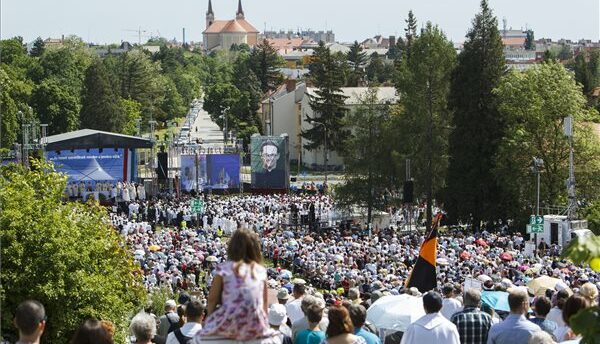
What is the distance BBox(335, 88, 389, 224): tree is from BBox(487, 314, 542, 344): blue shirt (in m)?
45.5

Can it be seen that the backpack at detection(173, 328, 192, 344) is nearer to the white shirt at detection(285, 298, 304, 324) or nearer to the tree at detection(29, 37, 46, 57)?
the white shirt at detection(285, 298, 304, 324)

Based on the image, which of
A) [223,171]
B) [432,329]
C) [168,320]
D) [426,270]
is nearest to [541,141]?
[223,171]

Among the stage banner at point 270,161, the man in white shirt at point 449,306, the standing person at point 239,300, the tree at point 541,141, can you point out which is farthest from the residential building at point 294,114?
the standing person at point 239,300

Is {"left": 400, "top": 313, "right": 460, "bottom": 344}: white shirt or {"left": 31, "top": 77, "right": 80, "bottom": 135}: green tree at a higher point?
{"left": 31, "top": 77, "right": 80, "bottom": 135}: green tree

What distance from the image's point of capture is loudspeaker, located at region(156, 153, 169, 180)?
64312 mm

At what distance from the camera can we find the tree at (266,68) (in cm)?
12988

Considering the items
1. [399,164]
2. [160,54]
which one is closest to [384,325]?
[399,164]

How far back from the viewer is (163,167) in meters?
64.8

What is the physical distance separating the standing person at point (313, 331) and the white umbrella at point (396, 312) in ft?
12.5

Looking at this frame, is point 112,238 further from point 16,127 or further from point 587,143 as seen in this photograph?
point 16,127

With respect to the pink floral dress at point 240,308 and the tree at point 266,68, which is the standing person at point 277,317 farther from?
the tree at point 266,68

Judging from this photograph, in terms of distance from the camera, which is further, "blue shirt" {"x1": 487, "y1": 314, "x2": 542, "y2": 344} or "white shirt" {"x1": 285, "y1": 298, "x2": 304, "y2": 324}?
"white shirt" {"x1": 285, "y1": 298, "x2": 304, "y2": 324}

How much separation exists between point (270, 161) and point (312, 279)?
34041 mm

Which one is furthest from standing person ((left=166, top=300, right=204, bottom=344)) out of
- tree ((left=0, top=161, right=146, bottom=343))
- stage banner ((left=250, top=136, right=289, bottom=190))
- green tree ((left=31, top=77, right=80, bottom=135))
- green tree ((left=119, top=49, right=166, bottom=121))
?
green tree ((left=119, top=49, right=166, bottom=121))
